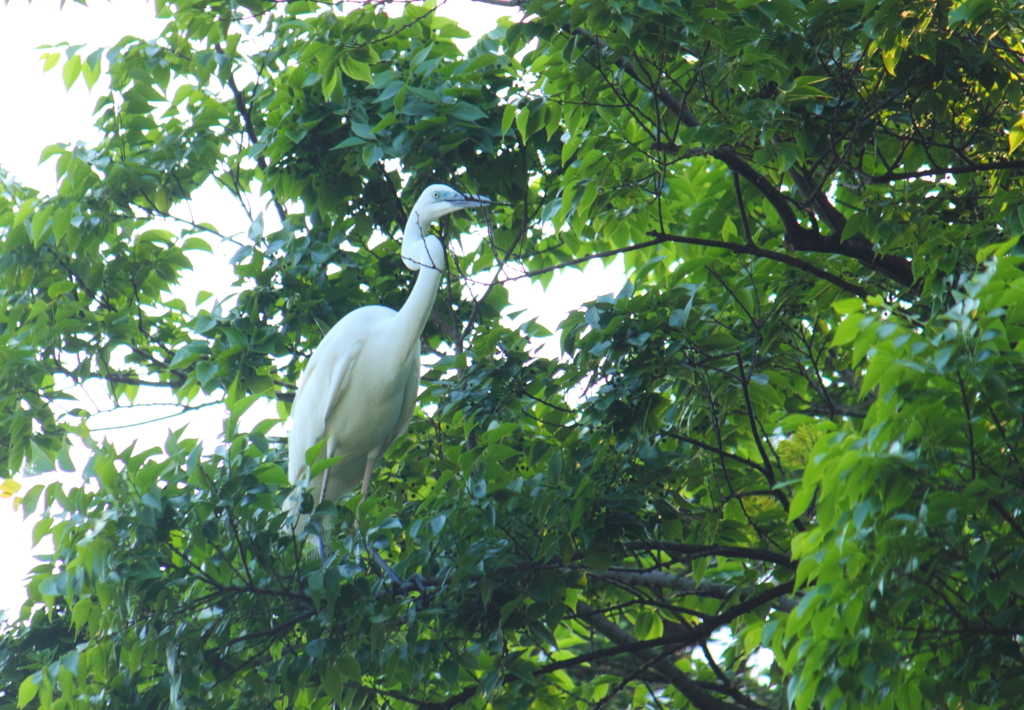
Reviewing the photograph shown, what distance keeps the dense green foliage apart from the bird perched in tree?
0.30 m

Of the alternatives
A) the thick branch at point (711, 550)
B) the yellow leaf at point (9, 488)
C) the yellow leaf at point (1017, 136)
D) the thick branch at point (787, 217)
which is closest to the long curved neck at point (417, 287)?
the thick branch at point (787, 217)

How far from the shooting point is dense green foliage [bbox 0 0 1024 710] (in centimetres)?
209

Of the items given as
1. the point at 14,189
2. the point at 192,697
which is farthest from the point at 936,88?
the point at 14,189

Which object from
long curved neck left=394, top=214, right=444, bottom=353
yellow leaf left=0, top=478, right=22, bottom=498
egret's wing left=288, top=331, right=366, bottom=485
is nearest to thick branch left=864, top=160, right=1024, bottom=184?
long curved neck left=394, top=214, right=444, bottom=353

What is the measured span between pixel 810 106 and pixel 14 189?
170 inches

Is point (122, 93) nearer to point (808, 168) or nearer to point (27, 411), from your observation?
point (27, 411)

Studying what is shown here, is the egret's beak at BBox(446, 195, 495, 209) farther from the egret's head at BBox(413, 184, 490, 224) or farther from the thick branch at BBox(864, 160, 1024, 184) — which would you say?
the thick branch at BBox(864, 160, 1024, 184)

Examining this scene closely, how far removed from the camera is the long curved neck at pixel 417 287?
4543 mm

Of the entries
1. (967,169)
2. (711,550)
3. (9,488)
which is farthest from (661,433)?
(9,488)

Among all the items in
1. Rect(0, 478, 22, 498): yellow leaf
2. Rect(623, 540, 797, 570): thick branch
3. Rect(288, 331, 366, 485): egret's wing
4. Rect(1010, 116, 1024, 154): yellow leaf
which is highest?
Rect(288, 331, 366, 485): egret's wing

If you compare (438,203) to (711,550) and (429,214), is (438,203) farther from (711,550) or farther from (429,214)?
(711,550)

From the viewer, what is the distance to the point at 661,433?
10.6 feet

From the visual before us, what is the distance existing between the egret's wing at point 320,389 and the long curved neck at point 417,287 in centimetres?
22

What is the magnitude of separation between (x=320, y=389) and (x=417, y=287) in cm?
76
